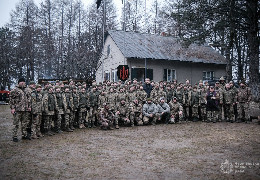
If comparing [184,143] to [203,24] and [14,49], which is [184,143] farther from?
[14,49]

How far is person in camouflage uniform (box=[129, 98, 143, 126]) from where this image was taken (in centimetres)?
1090

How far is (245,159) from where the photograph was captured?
17.6 feet

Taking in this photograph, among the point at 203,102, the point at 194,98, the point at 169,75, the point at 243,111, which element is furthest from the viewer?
the point at 169,75

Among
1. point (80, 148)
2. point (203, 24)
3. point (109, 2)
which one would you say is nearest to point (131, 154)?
point (80, 148)

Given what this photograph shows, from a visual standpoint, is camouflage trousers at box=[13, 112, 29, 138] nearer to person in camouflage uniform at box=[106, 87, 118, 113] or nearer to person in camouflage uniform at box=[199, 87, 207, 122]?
person in camouflage uniform at box=[106, 87, 118, 113]

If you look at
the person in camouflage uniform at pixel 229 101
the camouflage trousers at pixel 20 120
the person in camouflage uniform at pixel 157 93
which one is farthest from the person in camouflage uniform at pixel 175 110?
the camouflage trousers at pixel 20 120

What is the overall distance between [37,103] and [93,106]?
2995mm

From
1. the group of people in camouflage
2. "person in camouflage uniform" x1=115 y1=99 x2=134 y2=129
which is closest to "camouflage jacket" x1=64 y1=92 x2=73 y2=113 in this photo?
the group of people in camouflage

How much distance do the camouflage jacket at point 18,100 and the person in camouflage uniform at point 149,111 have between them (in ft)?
18.0

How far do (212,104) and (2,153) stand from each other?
31.4 feet

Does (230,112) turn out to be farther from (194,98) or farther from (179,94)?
(179,94)

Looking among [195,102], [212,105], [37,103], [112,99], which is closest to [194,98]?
[195,102]

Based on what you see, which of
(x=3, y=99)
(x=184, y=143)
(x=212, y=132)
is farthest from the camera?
(x=3, y=99)

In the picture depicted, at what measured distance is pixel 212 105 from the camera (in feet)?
38.2
